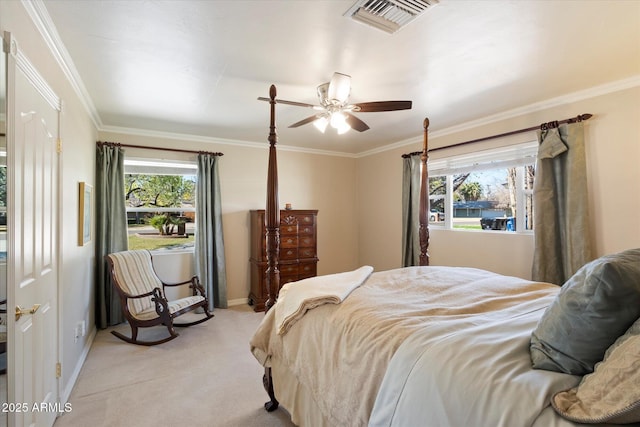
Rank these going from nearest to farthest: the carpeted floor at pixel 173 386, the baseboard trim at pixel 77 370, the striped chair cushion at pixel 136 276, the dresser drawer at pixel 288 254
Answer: the carpeted floor at pixel 173 386, the baseboard trim at pixel 77 370, the striped chair cushion at pixel 136 276, the dresser drawer at pixel 288 254

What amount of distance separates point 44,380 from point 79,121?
6.79 ft

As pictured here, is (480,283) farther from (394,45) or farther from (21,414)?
(21,414)

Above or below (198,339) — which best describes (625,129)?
above

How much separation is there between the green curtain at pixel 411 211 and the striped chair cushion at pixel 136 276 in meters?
3.27

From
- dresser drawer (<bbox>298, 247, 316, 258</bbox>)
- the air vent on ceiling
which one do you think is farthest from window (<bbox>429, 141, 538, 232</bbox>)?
the air vent on ceiling

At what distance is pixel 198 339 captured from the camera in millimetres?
3342

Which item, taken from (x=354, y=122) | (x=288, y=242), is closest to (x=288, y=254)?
(x=288, y=242)

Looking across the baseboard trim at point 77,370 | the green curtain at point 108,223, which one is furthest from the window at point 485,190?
the baseboard trim at point 77,370

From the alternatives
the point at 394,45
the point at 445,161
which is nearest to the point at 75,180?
the point at 394,45

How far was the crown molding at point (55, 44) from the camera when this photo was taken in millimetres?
1602

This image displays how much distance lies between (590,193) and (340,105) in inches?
94.7

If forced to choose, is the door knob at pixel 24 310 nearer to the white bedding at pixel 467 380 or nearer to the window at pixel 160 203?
the white bedding at pixel 467 380

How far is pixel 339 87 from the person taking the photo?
233 centimetres

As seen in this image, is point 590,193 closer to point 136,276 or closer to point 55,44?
point 55,44
